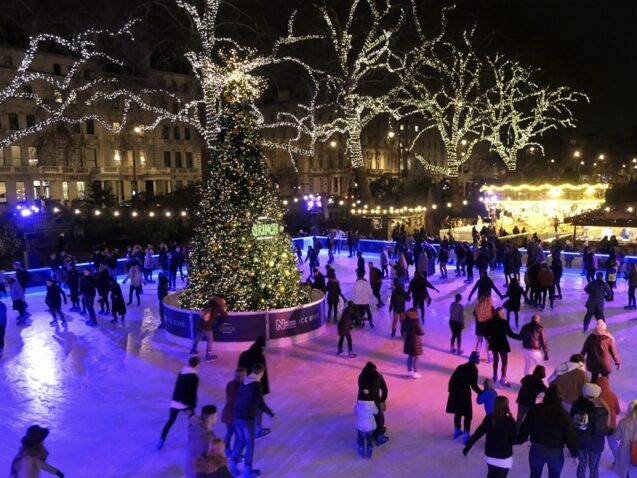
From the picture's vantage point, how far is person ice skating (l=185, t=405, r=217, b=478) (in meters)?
5.21

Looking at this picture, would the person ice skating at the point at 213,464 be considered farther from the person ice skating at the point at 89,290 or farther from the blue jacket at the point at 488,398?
the person ice skating at the point at 89,290

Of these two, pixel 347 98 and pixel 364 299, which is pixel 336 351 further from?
pixel 347 98

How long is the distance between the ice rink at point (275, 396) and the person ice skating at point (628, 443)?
2.68 ft

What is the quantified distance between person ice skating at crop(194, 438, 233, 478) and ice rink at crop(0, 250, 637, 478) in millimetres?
2147

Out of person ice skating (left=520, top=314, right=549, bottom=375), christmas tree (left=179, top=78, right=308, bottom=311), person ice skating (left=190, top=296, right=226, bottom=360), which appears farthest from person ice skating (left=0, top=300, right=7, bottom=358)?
person ice skating (left=520, top=314, right=549, bottom=375)

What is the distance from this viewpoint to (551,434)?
5371 mm

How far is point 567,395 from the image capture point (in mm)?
6711

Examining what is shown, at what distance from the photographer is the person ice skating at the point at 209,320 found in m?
11.0

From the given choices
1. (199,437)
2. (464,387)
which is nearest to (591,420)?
(464,387)

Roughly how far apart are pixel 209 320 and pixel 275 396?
2.55 meters

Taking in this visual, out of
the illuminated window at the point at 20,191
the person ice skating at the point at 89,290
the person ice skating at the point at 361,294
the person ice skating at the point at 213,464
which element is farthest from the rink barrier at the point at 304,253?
the illuminated window at the point at 20,191

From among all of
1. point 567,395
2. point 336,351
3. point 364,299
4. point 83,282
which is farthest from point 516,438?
point 83,282

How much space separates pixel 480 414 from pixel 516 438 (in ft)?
9.42

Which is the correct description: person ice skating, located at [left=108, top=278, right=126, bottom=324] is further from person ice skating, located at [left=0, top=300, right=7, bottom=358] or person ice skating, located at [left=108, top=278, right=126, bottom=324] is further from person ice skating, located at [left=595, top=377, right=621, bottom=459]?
person ice skating, located at [left=595, top=377, right=621, bottom=459]
